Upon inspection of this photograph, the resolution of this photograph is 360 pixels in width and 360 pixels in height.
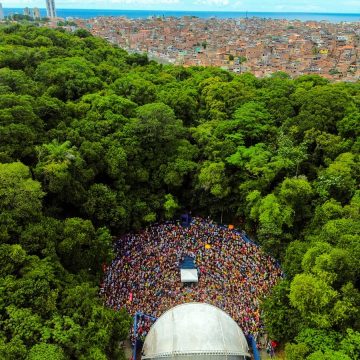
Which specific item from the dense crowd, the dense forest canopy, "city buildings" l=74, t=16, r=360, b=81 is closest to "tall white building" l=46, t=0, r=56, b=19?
"city buildings" l=74, t=16, r=360, b=81

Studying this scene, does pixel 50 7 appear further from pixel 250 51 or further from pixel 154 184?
pixel 154 184

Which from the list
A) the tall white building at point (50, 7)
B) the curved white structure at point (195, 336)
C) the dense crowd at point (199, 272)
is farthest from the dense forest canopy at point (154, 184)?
the tall white building at point (50, 7)

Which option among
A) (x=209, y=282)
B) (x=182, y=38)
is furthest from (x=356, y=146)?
(x=182, y=38)

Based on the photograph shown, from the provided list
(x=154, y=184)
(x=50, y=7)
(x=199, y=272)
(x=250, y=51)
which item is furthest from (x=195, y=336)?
(x=50, y=7)

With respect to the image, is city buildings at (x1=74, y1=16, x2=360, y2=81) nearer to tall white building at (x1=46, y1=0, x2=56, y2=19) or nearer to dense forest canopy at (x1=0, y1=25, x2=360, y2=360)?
dense forest canopy at (x1=0, y1=25, x2=360, y2=360)

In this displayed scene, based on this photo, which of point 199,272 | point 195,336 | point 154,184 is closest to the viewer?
point 195,336

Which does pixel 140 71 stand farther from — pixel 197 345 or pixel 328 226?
pixel 197 345
